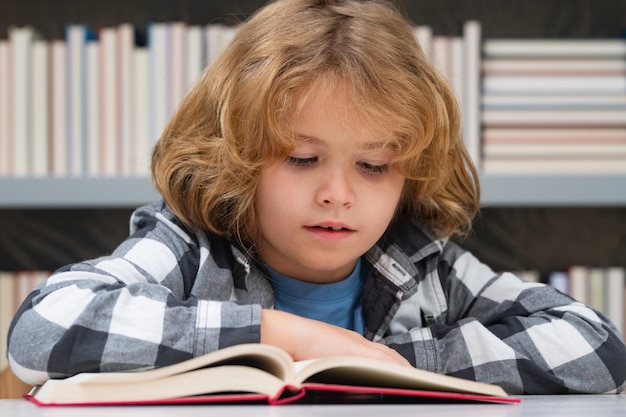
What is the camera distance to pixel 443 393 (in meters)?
0.68

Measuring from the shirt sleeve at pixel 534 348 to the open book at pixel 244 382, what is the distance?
190mm

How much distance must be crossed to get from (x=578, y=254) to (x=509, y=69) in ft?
1.87

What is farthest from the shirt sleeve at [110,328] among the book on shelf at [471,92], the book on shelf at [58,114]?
the book on shelf at [471,92]

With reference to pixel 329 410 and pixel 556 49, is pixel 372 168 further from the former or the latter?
pixel 556 49

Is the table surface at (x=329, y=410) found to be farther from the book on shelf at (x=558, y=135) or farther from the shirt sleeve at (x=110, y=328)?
the book on shelf at (x=558, y=135)

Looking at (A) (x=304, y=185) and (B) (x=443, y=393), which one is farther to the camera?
(A) (x=304, y=185)

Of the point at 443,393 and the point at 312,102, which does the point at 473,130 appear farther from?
the point at 443,393

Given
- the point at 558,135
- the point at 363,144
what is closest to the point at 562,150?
the point at 558,135

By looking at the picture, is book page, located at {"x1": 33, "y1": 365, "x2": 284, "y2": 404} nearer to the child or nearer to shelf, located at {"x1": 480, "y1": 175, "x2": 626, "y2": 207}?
the child

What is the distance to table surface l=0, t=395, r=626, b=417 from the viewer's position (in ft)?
2.05

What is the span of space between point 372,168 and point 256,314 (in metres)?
0.30

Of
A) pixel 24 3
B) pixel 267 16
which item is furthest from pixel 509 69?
pixel 24 3

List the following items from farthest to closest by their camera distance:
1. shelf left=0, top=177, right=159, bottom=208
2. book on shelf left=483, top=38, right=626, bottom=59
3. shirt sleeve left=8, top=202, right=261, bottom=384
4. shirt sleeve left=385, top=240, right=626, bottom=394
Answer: book on shelf left=483, top=38, right=626, bottom=59 < shelf left=0, top=177, right=159, bottom=208 < shirt sleeve left=385, top=240, right=626, bottom=394 < shirt sleeve left=8, top=202, right=261, bottom=384

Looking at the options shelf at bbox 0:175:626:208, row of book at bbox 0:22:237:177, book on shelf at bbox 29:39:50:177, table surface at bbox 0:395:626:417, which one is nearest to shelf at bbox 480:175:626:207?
shelf at bbox 0:175:626:208
